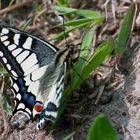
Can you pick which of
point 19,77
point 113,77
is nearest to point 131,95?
point 113,77

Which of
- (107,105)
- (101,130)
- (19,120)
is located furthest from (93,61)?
(101,130)

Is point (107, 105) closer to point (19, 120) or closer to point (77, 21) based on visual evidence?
point (19, 120)

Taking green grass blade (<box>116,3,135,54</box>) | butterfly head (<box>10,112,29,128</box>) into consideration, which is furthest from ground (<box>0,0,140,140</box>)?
green grass blade (<box>116,3,135,54</box>)

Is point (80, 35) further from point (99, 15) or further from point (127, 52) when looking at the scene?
point (127, 52)

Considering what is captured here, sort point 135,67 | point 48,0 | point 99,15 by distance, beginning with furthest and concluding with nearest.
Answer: point 48,0 < point 99,15 < point 135,67

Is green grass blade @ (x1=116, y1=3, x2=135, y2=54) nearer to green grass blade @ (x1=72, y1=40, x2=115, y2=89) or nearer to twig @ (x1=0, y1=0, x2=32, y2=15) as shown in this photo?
green grass blade @ (x1=72, y1=40, x2=115, y2=89)

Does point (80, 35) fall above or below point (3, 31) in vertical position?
below
